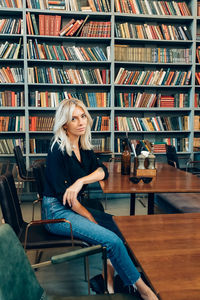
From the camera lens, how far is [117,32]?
459 centimetres

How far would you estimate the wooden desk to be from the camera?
83 centimetres

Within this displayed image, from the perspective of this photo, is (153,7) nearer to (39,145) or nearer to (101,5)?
(101,5)

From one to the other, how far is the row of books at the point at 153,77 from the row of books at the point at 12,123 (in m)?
1.59

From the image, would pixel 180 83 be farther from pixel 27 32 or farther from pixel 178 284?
pixel 178 284

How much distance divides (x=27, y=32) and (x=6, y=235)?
4.06 metres

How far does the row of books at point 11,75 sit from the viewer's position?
445cm

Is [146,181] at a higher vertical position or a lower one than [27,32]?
lower

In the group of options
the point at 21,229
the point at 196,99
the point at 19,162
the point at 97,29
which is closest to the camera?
the point at 21,229

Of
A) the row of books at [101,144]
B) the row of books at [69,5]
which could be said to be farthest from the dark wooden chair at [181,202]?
the row of books at [69,5]

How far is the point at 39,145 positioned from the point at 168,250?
372 cm

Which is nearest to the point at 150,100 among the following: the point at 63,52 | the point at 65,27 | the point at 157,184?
the point at 63,52

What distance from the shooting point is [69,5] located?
4457 mm

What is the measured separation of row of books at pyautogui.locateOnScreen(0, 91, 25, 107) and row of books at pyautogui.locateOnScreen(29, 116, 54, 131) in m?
0.27

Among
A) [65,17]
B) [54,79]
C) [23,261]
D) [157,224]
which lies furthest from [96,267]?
[65,17]
